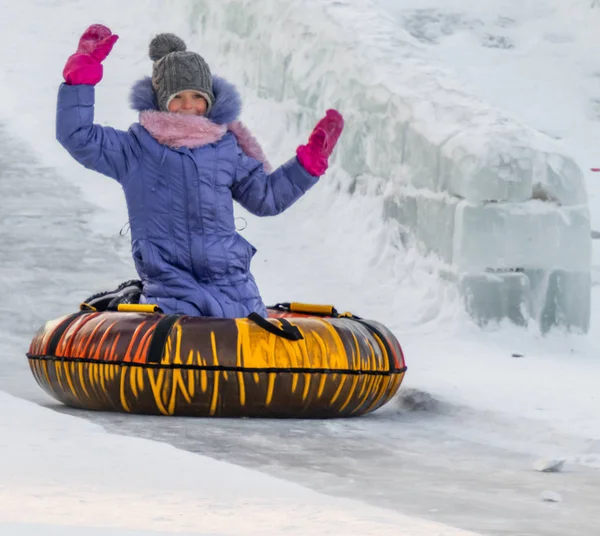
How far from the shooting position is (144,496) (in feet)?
10.9

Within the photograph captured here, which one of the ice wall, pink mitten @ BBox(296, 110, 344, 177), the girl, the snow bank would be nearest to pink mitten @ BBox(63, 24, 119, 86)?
the girl

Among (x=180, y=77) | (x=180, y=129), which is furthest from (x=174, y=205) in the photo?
(x=180, y=77)

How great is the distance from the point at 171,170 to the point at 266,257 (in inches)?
113

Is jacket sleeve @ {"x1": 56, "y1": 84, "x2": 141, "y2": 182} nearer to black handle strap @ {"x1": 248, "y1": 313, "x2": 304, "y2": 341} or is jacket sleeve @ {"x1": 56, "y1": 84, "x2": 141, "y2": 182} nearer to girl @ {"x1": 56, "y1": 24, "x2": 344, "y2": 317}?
girl @ {"x1": 56, "y1": 24, "x2": 344, "y2": 317}

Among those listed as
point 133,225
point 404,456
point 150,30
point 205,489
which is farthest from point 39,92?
point 205,489

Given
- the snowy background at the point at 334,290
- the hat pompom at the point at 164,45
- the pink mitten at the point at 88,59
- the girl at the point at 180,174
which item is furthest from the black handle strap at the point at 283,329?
the hat pompom at the point at 164,45

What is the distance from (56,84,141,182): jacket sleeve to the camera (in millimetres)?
5312

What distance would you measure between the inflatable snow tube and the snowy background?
11cm

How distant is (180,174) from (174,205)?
116mm

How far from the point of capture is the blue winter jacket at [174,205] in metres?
5.36

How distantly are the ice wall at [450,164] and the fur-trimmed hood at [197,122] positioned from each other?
155 cm

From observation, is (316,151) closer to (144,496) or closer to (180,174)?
(180,174)

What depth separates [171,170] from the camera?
17.7 feet

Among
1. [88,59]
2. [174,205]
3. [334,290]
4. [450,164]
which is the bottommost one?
[334,290]
